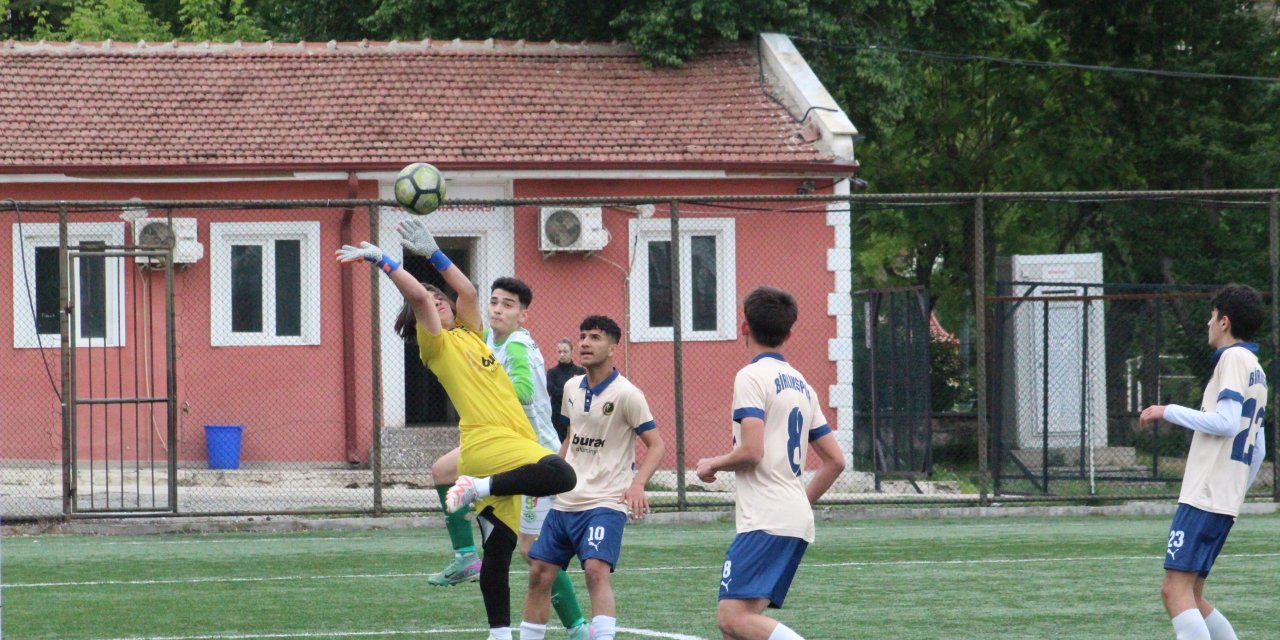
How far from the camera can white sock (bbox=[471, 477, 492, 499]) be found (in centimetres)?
712

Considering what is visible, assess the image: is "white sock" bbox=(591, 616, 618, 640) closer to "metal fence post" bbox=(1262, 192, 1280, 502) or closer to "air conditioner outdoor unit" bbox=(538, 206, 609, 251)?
"metal fence post" bbox=(1262, 192, 1280, 502)

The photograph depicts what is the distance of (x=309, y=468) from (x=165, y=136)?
441 cm

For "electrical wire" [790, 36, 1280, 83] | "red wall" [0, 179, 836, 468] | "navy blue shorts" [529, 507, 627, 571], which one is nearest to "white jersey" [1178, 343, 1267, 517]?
"navy blue shorts" [529, 507, 627, 571]

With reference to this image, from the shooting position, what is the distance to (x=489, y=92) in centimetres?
2111

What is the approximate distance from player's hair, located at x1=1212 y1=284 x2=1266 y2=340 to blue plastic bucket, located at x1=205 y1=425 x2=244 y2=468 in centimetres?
1332

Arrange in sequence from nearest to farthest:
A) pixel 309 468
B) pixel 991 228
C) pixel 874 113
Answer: pixel 309 468
pixel 874 113
pixel 991 228

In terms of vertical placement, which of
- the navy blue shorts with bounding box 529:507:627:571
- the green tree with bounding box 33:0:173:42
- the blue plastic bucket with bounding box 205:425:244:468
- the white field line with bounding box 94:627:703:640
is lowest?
the white field line with bounding box 94:627:703:640

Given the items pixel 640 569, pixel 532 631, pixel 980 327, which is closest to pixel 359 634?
pixel 532 631

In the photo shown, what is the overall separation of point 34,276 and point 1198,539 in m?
14.7

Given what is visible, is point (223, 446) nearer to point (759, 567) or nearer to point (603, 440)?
point (603, 440)

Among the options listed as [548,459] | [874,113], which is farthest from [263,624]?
[874,113]

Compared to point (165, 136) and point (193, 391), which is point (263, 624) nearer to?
point (193, 391)

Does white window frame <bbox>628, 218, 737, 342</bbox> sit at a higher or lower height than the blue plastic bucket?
higher

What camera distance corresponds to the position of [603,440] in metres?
7.80
